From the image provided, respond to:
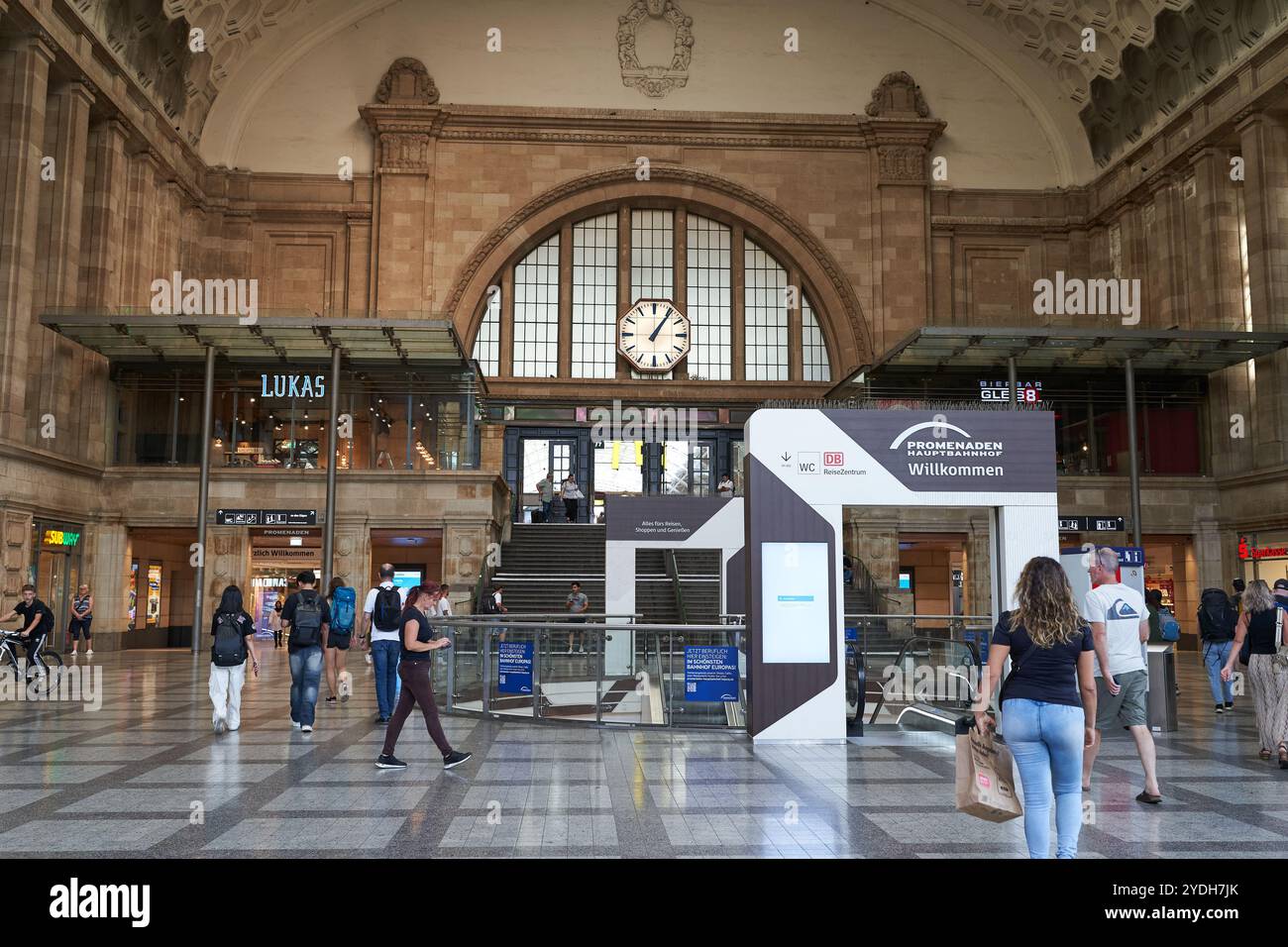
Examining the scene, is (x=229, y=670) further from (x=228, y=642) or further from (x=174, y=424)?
(x=174, y=424)

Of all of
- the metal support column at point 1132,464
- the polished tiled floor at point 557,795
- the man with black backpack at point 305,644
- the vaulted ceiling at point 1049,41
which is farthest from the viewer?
the vaulted ceiling at point 1049,41

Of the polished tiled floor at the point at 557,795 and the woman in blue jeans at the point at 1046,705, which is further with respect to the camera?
the polished tiled floor at the point at 557,795

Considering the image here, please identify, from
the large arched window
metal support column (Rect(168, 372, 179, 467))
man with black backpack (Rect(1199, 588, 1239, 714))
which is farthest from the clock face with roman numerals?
man with black backpack (Rect(1199, 588, 1239, 714))

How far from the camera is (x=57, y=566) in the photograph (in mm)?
26688

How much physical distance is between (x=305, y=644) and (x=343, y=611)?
92.2 inches

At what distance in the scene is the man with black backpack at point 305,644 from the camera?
11797 millimetres

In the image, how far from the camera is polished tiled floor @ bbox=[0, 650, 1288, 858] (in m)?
6.57

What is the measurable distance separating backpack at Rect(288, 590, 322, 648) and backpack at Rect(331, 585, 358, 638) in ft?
7.03

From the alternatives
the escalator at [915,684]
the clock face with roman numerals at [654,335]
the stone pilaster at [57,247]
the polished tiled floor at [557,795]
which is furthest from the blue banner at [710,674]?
the clock face with roman numerals at [654,335]

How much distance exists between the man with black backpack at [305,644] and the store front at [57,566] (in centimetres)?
1628

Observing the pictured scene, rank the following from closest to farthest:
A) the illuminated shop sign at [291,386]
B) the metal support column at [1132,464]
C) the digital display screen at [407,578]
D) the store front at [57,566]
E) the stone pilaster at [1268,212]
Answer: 1. the store front at [57,566]
2. the stone pilaster at [1268,212]
3. the metal support column at [1132,464]
4. the digital display screen at [407,578]
5. the illuminated shop sign at [291,386]

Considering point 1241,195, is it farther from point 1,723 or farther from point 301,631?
point 1,723

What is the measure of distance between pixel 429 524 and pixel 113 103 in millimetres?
14180

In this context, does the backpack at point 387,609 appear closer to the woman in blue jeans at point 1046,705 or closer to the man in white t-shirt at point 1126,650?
the man in white t-shirt at point 1126,650
